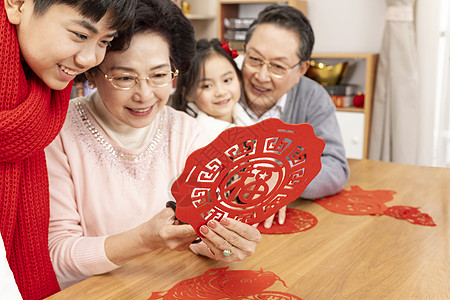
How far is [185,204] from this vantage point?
3.20 feet

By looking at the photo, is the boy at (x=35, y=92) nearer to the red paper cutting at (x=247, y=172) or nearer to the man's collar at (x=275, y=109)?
the red paper cutting at (x=247, y=172)

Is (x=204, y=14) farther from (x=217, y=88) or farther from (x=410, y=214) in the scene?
(x=410, y=214)

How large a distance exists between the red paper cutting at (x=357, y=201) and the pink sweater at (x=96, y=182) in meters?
0.51

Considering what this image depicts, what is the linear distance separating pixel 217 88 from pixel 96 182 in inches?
25.4

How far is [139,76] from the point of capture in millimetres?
1287

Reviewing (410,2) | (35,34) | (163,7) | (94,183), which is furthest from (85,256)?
(410,2)

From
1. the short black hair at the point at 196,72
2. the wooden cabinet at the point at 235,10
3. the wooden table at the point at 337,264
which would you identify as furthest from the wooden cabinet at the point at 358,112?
the wooden table at the point at 337,264

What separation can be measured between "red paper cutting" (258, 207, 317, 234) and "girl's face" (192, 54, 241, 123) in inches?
19.7

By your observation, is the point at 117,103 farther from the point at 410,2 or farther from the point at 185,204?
the point at 410,2

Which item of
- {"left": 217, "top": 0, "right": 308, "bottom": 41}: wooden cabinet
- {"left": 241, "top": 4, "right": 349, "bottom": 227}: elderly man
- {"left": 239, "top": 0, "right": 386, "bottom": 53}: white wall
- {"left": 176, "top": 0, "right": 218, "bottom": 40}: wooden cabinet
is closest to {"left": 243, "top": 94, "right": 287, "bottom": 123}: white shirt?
{"left": 241, "top": 4, "right": 349, "bottom": 227}: elderly man

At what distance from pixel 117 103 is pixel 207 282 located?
1.79ft

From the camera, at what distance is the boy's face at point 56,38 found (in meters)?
0.93

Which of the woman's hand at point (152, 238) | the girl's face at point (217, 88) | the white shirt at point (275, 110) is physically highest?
the girl's face at point (217, 88)

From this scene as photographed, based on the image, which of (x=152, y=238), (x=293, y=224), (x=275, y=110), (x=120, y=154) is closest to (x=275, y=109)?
(x=275, y=110)
